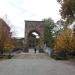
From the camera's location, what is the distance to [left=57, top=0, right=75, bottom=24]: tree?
40.9 metres

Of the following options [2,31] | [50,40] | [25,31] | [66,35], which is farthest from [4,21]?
[50,40]

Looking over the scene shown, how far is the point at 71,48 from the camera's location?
71750 mm

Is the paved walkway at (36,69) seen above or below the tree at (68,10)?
below

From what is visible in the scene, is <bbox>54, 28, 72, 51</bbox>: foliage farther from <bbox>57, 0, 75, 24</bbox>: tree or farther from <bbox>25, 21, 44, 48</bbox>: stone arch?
<bbox>25, 21, 44, 48</bbox>: stone arch

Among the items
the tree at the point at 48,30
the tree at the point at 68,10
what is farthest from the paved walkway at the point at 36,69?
the tree at the point at 48,30

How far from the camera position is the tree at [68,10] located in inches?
1612

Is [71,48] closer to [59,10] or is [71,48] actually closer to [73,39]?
[73,39]

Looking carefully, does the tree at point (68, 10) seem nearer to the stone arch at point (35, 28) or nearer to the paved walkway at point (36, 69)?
the paved walkway at point (36, 69)

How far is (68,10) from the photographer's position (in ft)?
139

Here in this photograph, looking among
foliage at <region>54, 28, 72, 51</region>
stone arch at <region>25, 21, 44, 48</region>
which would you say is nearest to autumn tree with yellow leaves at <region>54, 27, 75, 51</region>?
foliage at <region>54, 28, 72, 51</region>

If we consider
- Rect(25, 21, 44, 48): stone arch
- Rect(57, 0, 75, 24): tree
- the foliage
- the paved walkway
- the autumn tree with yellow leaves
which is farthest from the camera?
Rect(25, 21, 44, 48): stone arch

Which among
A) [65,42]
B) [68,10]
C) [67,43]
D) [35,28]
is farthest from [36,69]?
[35,28]

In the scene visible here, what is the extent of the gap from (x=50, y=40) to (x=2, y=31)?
61541 millimetres

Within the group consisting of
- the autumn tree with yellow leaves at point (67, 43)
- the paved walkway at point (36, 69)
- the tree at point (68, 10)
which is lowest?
the paved walkway at point (36, 69)
